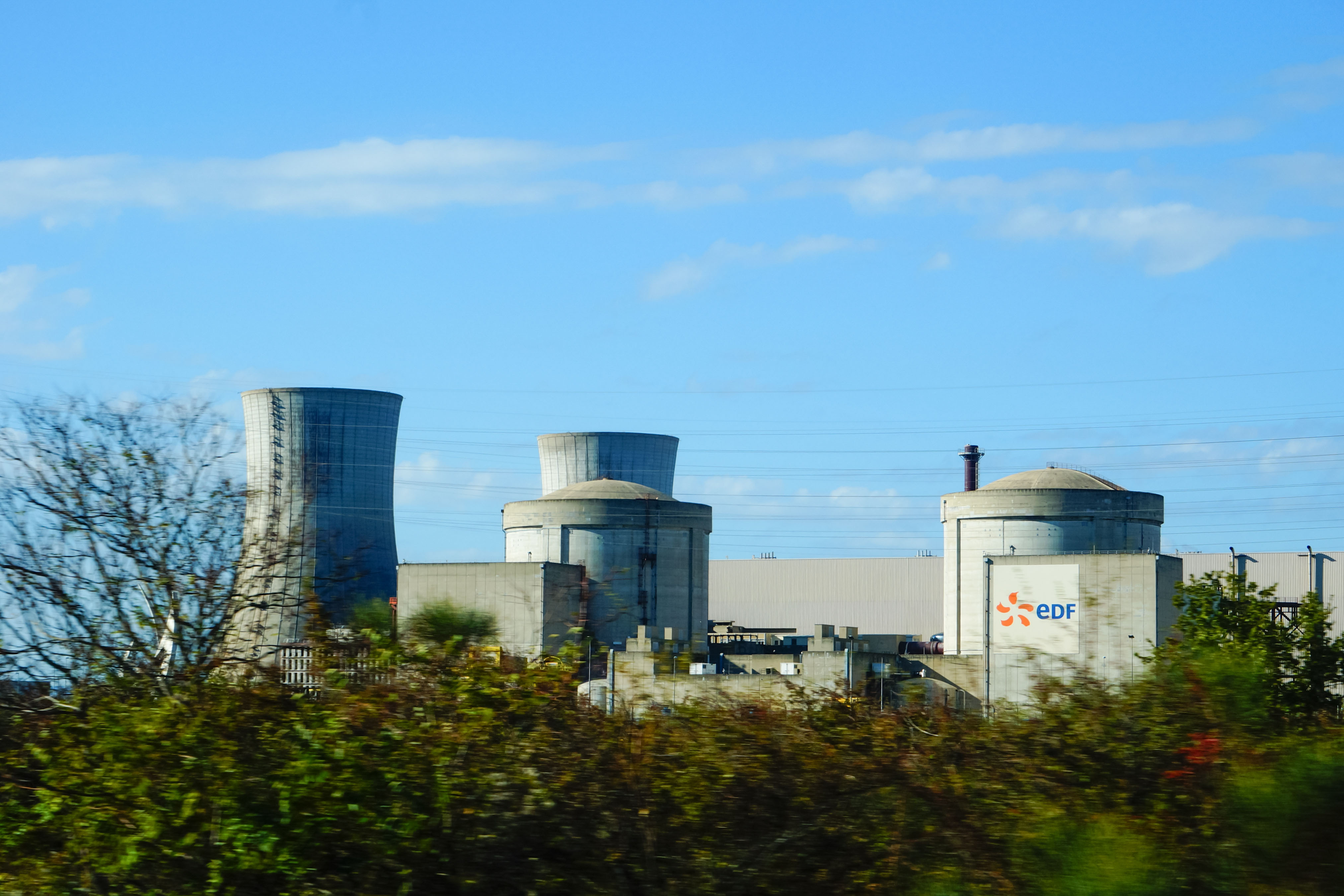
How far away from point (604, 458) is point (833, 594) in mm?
18047

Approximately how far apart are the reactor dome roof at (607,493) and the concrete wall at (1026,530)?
10248 millimetres

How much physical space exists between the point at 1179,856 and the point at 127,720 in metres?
4.10

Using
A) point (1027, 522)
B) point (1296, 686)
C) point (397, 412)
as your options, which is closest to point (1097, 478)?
point (1027, 522)

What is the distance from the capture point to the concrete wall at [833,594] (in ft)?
221

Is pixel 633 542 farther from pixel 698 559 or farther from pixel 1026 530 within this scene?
pixel 1026 530

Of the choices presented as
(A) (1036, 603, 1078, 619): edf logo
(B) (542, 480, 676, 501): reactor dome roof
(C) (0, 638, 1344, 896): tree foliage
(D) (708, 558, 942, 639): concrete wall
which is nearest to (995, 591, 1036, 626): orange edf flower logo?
(A) (1036, 603, 1078, 619): edf logo

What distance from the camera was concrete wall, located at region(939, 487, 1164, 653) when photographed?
145ft

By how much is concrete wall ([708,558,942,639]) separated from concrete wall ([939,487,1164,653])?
835 inches

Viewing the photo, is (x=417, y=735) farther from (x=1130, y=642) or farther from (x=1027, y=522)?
(x=1027, y=522)

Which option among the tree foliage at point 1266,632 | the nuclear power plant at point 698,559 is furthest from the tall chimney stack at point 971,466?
the tree foliage at point 1266,632

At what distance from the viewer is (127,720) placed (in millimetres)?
5617

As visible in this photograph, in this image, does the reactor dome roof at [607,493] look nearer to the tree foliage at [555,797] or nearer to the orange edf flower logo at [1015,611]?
the orange edf flower logo at [1015,611]

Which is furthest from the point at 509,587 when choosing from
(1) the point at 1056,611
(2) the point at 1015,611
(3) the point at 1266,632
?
(3) the point at 1266,632

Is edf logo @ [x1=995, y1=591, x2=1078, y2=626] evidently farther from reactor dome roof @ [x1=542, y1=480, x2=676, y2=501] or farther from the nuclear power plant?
reactor dome roof @ [x1=542, y1=480, x2=676, y2=501]
